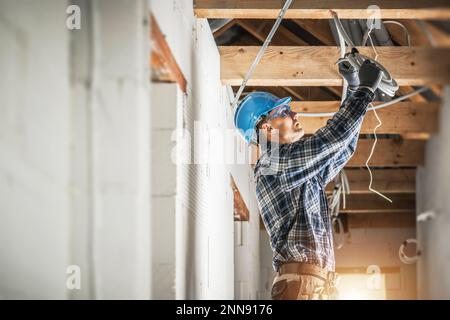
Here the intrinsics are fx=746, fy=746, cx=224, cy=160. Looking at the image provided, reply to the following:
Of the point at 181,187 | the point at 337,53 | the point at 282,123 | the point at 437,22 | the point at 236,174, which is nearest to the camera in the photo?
the point at 437,22

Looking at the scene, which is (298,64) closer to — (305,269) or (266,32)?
(266,32)

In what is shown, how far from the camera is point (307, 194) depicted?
3.00 metres

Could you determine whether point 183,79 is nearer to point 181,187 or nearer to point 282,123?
point 181,187

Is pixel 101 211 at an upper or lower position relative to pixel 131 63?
lower

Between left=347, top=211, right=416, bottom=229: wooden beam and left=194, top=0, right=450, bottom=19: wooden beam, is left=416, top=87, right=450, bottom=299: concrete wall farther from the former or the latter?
left=347, top=211, right=416, bottom=229: wooden beam

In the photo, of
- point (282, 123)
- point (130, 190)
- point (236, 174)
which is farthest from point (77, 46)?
point (236, 174)

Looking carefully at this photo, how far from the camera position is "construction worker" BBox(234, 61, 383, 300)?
113 inches

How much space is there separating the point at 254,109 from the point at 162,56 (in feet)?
4.11

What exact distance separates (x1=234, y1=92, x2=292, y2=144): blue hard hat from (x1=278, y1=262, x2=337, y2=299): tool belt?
82cm

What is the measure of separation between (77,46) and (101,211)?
46 cm

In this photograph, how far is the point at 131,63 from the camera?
6.81ft

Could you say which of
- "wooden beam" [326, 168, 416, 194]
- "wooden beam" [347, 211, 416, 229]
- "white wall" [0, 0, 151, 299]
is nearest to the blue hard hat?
"white wall" [0, 0, 151, 299]

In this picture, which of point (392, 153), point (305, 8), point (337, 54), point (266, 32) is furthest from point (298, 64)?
point (392, 153)

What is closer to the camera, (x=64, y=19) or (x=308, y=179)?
(x=64, y=19)
